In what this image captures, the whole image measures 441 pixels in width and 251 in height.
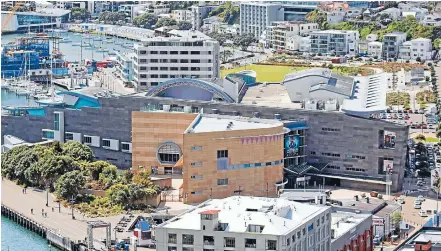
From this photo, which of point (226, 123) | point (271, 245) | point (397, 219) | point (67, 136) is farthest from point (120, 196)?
point (271, 245)

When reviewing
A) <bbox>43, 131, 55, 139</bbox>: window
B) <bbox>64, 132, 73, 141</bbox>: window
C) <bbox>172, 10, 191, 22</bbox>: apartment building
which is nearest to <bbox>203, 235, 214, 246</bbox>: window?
<bbox>64, 132, 73, 141</bbox>: window

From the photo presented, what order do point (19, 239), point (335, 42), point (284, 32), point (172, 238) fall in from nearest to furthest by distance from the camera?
point (172, 238) → point (19, 239) → point (335, 42) → point (284, 32)

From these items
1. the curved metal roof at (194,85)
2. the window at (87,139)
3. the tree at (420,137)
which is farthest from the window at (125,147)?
the tree at (420,137)

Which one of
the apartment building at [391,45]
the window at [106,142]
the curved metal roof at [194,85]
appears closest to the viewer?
the curved metal roof at [194,85]

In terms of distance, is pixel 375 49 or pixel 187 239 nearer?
pixel 187 239

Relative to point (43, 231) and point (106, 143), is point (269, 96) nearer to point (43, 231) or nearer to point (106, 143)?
point (106, 143)

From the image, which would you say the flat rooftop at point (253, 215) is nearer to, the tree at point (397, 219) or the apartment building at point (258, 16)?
the tree at point (397, 219)

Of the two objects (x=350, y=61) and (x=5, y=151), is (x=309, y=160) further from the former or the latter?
(x=350, y=61)
